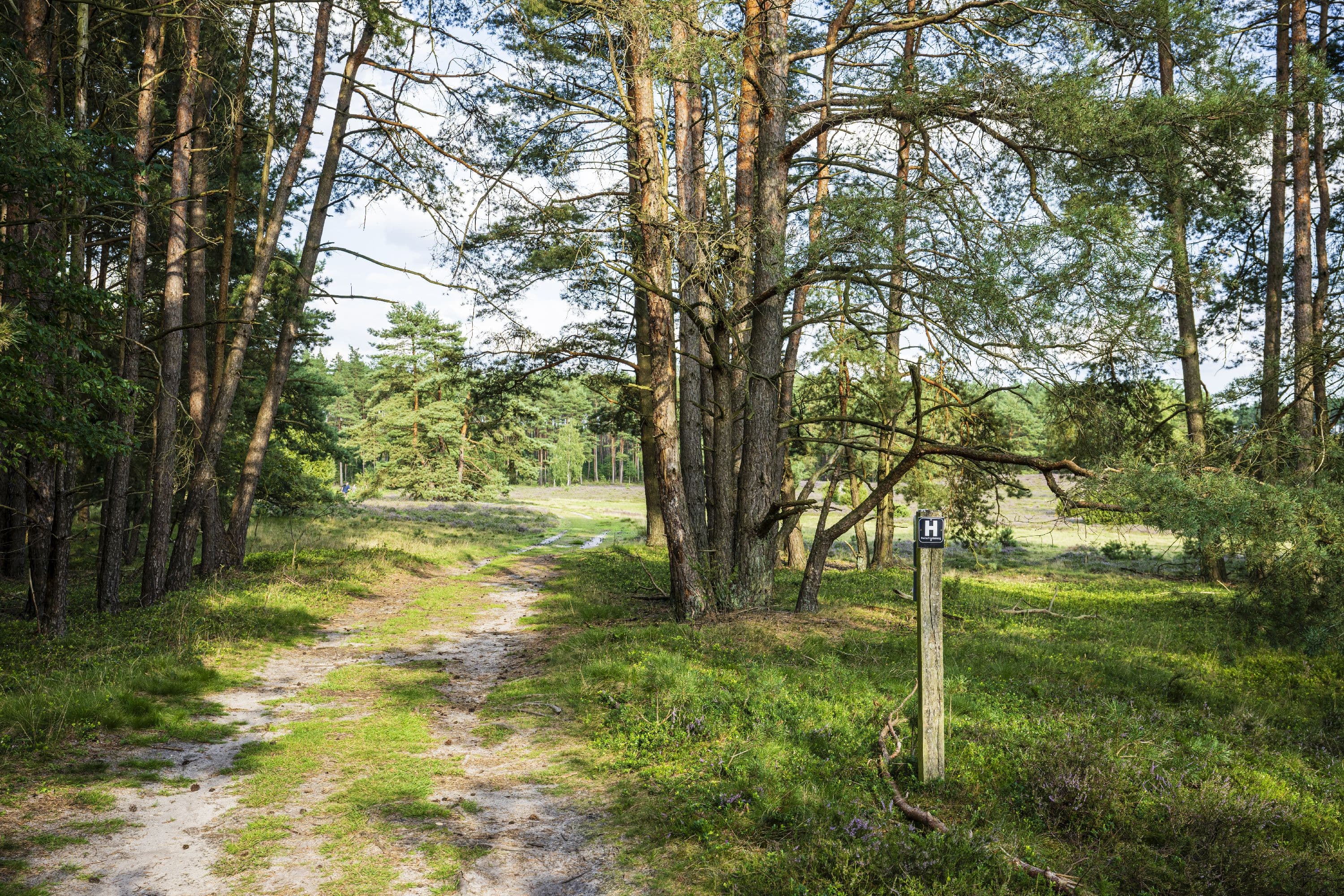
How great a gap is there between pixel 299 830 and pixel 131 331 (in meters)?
9.59

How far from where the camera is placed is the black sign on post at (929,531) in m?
5.18

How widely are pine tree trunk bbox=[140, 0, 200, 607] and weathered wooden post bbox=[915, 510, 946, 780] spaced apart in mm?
10914

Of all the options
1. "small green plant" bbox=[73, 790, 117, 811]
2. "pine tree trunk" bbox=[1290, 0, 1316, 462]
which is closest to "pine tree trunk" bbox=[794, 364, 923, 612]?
"small green plant" bbox=[73, 790, 117, 811]

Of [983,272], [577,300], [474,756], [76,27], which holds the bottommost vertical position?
[474,756]

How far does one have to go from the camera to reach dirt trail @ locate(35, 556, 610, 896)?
4.06m

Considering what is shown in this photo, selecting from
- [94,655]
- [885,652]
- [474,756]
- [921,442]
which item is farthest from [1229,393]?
[94,655]

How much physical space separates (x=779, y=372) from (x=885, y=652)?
353 cm

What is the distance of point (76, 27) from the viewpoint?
923 centimetres

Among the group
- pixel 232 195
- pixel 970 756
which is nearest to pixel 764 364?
pixel 970 756

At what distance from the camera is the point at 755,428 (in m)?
10.3

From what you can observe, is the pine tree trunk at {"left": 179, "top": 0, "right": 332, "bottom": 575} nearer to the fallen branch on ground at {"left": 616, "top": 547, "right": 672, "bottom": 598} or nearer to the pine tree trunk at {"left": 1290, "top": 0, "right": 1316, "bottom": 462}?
the fallen branch on ground at {"left": 616, "top": 547, "right": 672, "bottom": 598}

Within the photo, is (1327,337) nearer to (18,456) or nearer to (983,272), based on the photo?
(983,272)

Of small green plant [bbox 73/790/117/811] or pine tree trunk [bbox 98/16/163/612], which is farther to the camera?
pine tree trunk [bbox 98/16/163/612]

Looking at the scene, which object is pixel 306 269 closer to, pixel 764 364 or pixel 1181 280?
pixel 764 364
